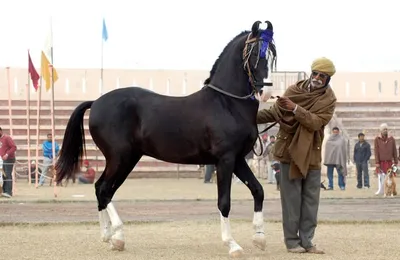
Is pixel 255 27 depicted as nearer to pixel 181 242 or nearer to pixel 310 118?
pixel 310 118

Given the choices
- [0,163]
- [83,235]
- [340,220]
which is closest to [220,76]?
[83,235]

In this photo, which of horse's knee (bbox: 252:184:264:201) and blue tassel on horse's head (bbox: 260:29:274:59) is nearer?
blue tassel on horse's head (bbox: 260:29:274:59)

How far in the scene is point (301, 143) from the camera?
10.3 m

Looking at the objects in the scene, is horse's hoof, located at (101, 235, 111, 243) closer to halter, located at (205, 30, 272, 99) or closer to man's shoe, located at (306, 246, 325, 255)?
halter, located at (205, 30, 272, 99)

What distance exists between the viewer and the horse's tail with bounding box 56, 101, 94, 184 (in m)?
11.4

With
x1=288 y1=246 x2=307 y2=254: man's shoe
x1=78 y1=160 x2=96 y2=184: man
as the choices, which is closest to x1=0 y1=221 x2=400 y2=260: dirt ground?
x1=288 y1=246 x2=307 y2=254: man's shoe

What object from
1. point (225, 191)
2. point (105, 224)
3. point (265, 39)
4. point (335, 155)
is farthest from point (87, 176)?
point (265, 39)

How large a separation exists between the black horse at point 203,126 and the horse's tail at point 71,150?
1.07 ft

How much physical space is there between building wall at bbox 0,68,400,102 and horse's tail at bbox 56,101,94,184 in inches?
1185

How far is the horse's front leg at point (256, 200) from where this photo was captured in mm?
10203

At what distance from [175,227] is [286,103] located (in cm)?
388

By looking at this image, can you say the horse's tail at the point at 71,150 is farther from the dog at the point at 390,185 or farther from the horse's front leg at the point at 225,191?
the dog at the point at 390,185

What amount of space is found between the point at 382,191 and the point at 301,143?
1314 cm

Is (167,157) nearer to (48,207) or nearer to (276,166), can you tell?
(48,207)
